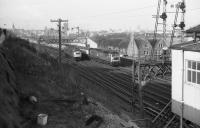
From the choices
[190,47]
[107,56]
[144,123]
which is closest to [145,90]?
[144,123]

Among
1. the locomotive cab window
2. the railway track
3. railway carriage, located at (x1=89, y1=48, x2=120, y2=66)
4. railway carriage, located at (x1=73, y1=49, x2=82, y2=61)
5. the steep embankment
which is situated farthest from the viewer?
railway carriage, located at (x1=73, y1=49, x2=82, y2=61)

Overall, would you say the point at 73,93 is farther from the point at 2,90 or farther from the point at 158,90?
the point at 158,90

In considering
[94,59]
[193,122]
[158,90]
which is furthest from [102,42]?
[193,122]

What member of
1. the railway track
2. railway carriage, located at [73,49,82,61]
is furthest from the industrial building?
railway carriage, located at [73,49,82,61]

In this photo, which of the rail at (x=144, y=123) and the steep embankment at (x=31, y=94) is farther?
the rail at (x=144, y=123)

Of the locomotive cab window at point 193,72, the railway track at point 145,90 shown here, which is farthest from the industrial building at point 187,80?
the railway track at point 145,90

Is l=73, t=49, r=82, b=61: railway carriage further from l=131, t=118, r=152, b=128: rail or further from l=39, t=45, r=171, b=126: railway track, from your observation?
l=131, t=118, r=152, b=128: rail

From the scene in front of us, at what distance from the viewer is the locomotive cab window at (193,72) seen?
15250mm

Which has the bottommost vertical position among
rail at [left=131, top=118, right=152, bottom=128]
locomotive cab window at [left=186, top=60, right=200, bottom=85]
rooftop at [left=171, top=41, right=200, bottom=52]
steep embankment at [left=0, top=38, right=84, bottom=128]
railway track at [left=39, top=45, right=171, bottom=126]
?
rail at [left=131, top=118, right=152, bottom=128]

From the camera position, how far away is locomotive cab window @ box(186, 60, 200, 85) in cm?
1525

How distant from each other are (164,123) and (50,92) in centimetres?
835

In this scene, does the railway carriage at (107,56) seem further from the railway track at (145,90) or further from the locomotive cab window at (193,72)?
the locomotive cab window at (193,72)

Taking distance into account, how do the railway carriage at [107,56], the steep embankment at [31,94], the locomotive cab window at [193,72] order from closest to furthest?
the steep embankment at [31,94]
the locomotive cab window at [193,72]
the railway carriage at [107,56]

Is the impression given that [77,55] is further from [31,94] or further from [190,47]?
[190,47]
